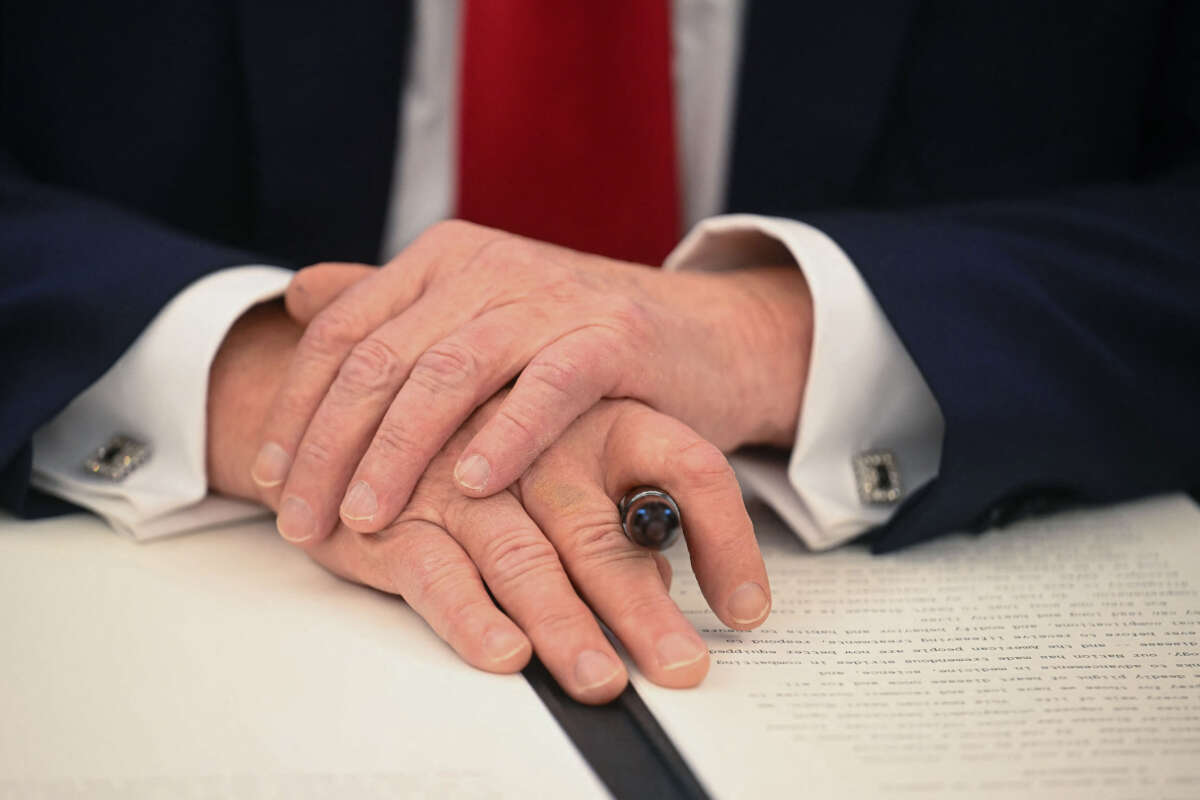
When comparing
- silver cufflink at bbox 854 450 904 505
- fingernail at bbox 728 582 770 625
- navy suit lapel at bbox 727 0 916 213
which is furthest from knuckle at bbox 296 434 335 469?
navy suit lapel at bbox 727 0 916 213

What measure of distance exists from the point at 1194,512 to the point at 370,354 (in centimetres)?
81

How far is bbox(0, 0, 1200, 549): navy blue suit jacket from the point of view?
98 centimetres

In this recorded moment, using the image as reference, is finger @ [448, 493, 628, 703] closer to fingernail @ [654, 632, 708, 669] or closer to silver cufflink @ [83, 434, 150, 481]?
fingernail @ [654, 632, 708, 669]

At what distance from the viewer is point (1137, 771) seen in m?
0.63

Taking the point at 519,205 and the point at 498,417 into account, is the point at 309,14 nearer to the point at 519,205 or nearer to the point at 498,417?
the point at 519,205

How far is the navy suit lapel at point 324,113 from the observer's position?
1278mm

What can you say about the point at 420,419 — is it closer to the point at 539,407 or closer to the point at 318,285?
the point at 539,407

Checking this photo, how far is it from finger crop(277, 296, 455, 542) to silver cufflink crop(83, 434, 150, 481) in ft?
0.65

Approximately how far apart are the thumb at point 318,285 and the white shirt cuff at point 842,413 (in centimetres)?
41

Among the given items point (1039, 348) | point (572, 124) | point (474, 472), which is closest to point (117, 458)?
point (474, 472)

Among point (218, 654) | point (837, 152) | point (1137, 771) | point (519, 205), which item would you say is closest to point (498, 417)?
point (218, 654)

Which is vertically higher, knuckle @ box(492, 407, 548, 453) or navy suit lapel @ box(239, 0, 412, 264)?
navy suit lapel @ box(239, 0, 412, 264)

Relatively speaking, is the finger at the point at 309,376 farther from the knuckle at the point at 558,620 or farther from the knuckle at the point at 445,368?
the knuckle at the point at 558,620

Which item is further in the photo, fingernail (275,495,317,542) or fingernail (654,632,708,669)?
fingernail (275,495,317,542)
